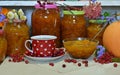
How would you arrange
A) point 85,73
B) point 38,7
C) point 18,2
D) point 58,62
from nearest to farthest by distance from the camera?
1. point 85,73
2. point 58,62
3. point 38,7
4. point 18,2

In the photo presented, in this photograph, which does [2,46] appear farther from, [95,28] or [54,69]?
[95,28]

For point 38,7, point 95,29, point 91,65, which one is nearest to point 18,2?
point 38,7

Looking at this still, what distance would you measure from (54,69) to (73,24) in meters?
0.30

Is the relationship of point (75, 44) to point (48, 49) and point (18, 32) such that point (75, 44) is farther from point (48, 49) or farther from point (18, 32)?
point (18, 32)

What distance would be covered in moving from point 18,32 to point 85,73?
32cm

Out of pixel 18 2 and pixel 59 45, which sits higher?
pixel 18 2

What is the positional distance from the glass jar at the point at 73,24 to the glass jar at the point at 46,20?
0.14 feet

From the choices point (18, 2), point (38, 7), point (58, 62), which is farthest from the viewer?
point (18, 2)

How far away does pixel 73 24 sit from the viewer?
108 centimetres

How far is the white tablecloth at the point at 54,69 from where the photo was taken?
0.80m

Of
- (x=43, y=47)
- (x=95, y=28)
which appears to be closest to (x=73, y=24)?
(x=95, y=28)

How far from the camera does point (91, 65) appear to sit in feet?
2.87

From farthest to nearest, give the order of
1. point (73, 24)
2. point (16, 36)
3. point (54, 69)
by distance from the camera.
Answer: point (73, 24) < point (16, 36) < point (54, 69)

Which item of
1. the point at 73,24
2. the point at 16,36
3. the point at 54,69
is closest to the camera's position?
the point at 54,69
